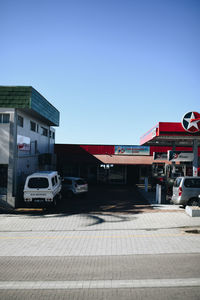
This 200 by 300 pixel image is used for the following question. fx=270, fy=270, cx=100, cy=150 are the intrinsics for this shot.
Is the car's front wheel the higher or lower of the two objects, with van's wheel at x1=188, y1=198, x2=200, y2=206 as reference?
lower

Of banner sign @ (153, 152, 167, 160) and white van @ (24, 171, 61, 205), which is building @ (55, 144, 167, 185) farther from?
white van @ (24, 171, 61, 205)

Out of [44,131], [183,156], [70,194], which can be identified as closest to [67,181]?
[70,194]

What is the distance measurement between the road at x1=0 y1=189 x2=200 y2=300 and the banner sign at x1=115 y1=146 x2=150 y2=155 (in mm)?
18359

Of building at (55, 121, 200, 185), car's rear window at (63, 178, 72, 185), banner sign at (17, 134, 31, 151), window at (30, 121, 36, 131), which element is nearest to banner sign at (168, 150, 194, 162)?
car's rear window at (63, 178, 72, 185)

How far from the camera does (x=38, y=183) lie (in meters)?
15.5

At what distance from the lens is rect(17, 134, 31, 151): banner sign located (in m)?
17.6

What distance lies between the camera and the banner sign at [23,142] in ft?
57.9

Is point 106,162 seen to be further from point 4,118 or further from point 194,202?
point 194,202

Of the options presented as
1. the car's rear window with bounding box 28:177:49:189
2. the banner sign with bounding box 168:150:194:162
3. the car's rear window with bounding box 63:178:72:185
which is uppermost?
the banner sign with bounding box 168:150:194:162

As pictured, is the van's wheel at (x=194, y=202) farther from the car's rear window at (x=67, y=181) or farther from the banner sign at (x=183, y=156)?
the car's rear window at (x=67, y=181)

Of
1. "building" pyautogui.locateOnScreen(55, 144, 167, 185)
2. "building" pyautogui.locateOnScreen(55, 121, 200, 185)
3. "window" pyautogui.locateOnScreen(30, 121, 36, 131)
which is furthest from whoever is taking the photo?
"building" pyautogui.locateOnScreen(55, 144, 167, 185)

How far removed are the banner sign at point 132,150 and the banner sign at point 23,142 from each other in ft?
45.3

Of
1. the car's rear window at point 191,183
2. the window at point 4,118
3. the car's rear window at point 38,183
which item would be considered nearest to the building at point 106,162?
the window at point 4,118

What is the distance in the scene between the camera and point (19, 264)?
7406 mm
